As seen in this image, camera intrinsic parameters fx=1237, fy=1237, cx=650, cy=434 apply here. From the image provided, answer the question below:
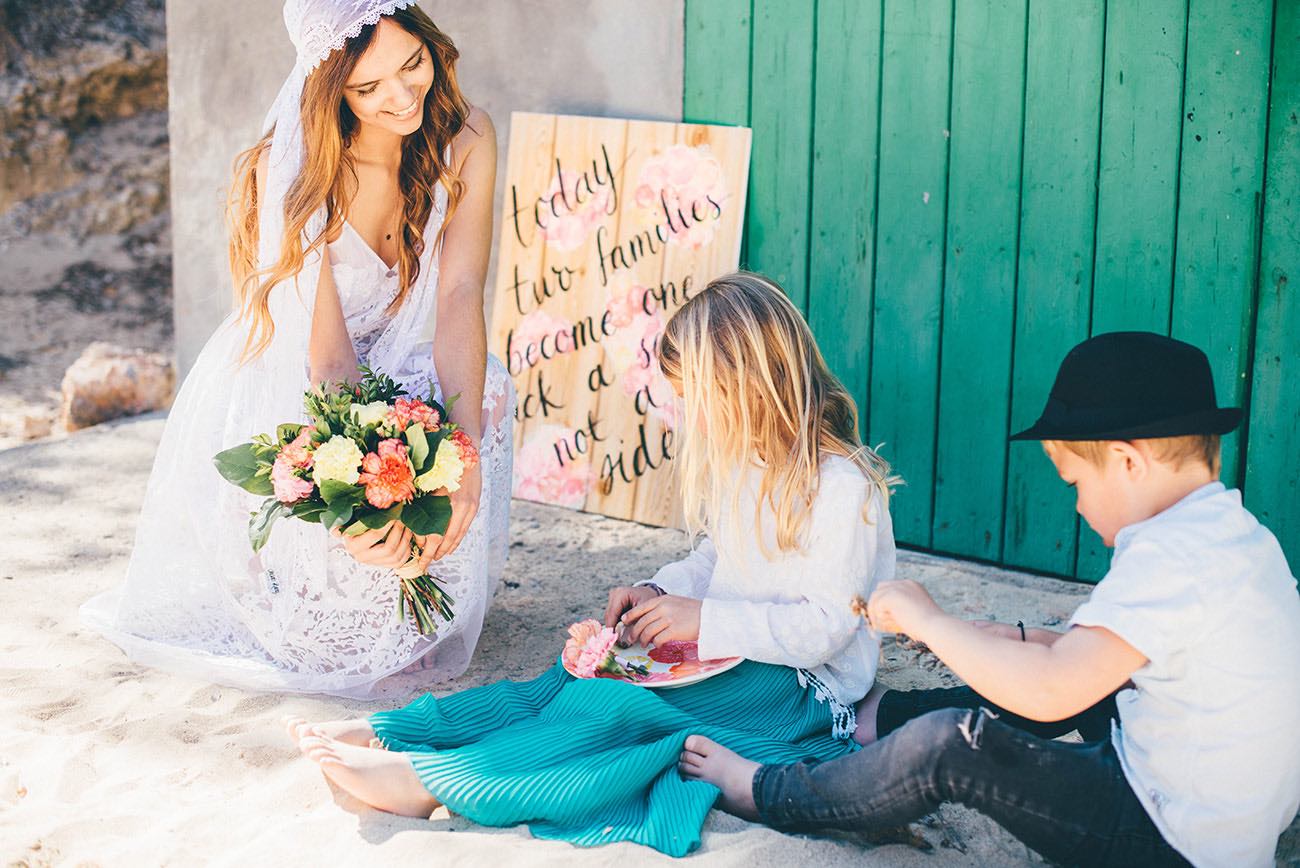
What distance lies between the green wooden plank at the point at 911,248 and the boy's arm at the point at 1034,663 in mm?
1857

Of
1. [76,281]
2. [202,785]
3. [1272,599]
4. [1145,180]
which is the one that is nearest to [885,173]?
[1145,180]

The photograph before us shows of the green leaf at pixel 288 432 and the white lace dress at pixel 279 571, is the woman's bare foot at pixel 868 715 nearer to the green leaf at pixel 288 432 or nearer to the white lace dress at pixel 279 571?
the white lace dress at pixel 279 571

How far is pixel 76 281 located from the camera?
8.73 meters

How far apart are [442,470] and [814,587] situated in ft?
2.79

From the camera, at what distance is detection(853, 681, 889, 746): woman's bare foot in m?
2.68

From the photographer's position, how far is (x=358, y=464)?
2.63 metres

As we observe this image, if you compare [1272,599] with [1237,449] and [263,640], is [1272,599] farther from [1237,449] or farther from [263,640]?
[263,640]

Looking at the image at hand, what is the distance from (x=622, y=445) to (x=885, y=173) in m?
1.31

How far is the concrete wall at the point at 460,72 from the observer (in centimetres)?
434

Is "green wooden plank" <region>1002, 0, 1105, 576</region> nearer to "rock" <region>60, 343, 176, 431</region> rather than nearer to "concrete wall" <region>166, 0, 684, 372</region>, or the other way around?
"concrete wall" <region>166, 0, 684, 372</region>

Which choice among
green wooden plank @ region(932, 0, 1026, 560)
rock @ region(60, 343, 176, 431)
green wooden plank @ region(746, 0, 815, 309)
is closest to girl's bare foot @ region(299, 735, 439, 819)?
green wooden plank @ region(932, 0, 1026, 560)

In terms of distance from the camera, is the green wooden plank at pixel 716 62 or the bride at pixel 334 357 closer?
the bride at pixel 334 357

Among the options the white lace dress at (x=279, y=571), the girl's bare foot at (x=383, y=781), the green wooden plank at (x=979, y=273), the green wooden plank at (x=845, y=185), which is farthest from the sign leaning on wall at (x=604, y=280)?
the girl's bare foot at (x=383, y=781)

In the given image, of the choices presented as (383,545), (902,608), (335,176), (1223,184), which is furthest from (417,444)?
(1223,184)
